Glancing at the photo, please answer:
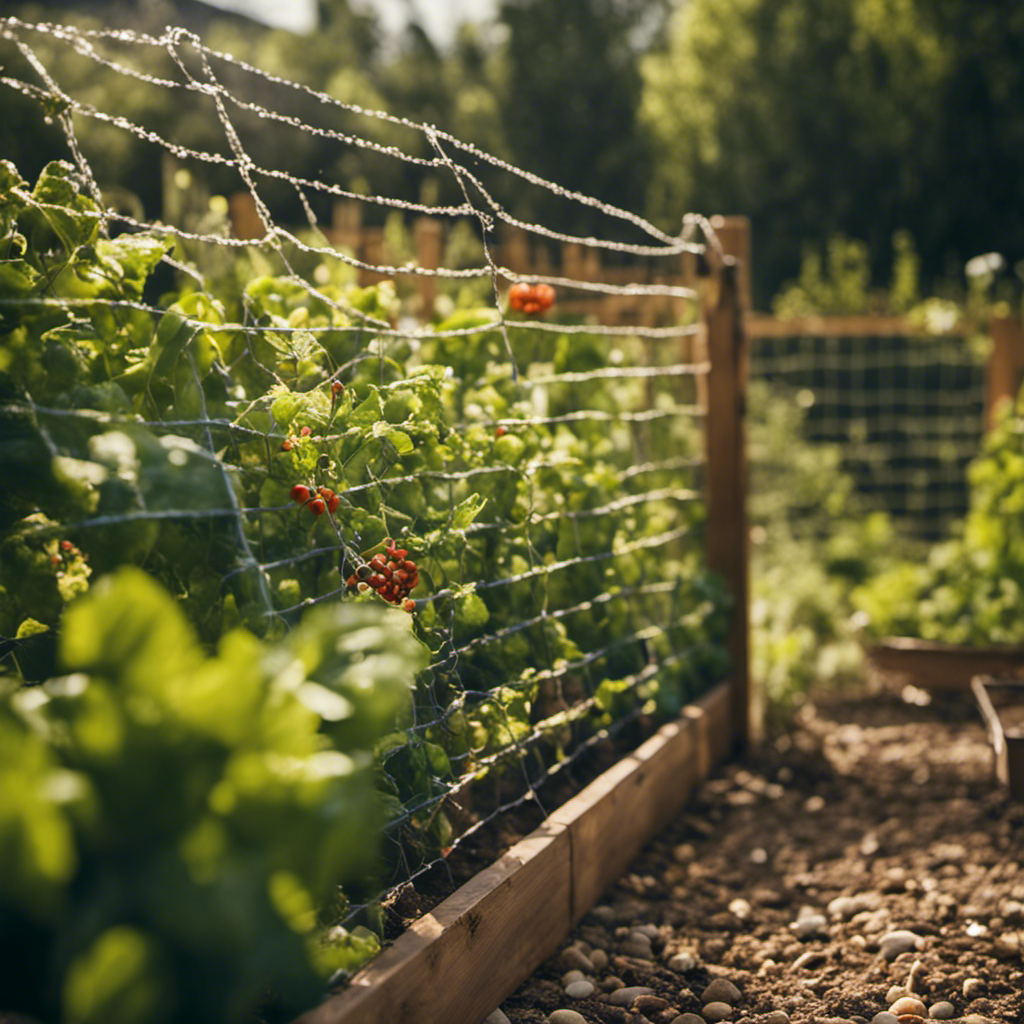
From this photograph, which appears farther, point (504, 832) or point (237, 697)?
point (504, 832)

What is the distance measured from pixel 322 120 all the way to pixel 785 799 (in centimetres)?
1759

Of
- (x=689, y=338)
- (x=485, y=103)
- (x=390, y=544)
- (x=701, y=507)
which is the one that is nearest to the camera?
(x=390, y=544)

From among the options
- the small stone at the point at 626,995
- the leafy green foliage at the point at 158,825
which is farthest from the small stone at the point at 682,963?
the leafy green foliage at the point at 158,825

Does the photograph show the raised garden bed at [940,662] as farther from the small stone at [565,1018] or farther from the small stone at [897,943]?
the small stone at [565,1018]

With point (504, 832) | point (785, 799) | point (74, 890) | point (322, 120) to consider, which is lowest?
point (785, 799)

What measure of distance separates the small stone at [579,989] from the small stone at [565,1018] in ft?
0.35

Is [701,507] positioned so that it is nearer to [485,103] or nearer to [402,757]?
[402,757]

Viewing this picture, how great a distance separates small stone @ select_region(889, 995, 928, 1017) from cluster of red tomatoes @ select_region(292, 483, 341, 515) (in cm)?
126

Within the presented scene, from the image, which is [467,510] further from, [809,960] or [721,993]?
[809,960]

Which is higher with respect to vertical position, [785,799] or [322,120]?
[322,120]

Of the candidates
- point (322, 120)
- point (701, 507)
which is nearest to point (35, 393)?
point (701, 507)

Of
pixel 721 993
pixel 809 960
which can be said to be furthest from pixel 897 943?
pixel 721 993

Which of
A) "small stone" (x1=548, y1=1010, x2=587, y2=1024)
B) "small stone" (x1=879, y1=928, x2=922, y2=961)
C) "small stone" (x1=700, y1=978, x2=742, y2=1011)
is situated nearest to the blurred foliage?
"small stone" (x1=879, y1=928, x2=922, y2=961)

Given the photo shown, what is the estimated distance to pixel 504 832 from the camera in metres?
2.21
